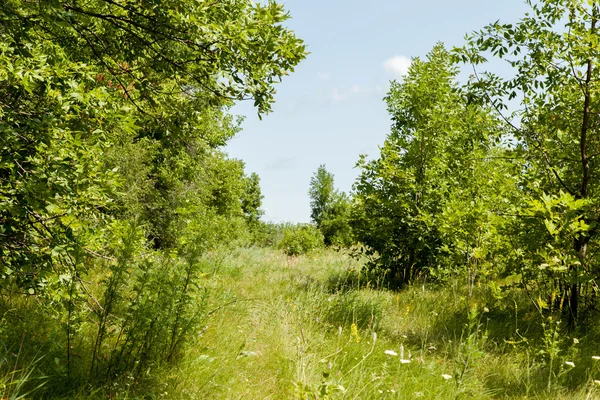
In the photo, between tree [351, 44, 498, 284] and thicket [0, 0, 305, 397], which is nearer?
thicket [0, 0, 305, 397]

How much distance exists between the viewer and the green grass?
3.41 m

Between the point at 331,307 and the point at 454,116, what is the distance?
5181mm

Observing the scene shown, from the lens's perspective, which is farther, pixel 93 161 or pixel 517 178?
pixel 517 178

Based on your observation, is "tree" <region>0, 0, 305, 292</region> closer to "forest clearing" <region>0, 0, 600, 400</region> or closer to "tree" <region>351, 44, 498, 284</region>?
"forest clearing" <region>0, 0, 600, 400</region>

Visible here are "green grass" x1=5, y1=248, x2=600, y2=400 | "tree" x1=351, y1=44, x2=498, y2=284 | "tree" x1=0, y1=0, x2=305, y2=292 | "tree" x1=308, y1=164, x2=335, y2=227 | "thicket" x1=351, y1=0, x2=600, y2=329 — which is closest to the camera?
"tree" x1=0, y1=0, x2=305, y2=292

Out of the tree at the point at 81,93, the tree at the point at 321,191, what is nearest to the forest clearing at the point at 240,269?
the tree at the point at 81,93

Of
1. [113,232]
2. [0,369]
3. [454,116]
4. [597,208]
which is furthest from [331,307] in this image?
[454,116]

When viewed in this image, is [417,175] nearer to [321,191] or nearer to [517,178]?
[517,178]

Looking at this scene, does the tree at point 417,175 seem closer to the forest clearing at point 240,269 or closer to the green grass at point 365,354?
the forest clearing at point 240,269

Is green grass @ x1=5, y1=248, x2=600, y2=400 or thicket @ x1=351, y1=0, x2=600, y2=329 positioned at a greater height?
thicket @ x1=351, y1=0, x2=600, y2=329

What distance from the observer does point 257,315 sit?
18.5ft

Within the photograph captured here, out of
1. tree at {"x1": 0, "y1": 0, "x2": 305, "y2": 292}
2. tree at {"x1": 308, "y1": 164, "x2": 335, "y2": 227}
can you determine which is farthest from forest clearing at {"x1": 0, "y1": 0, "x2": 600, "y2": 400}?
tree at {"x1": 308, "y1": 164, "x2": 335, "y2": 227}

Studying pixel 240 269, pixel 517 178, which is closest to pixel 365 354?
pixel 517 178

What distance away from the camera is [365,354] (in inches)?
183
